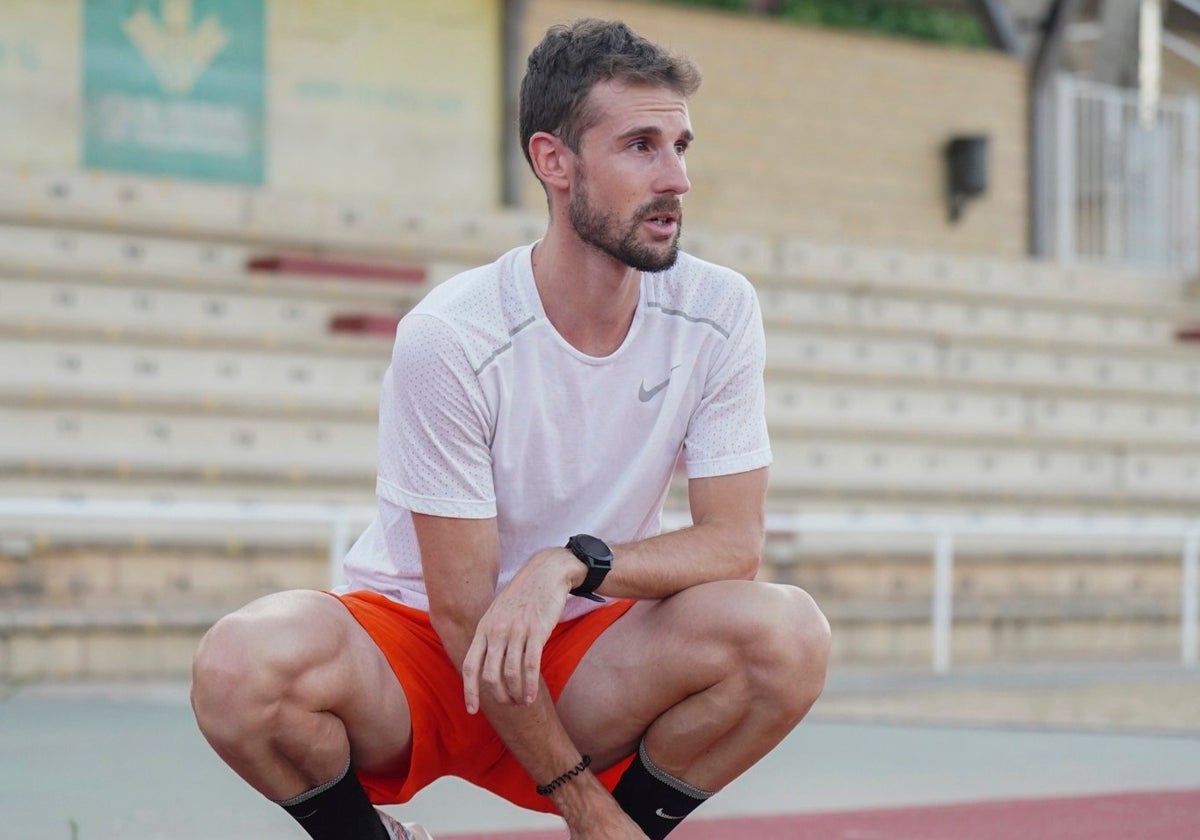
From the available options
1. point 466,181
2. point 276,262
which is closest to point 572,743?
point 276,262

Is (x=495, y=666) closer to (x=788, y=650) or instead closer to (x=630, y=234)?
(x=788, y=650)

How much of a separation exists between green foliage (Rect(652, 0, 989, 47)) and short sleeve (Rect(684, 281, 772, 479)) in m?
9.33

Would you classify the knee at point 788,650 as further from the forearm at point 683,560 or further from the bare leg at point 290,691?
the bare leg at point 290,691

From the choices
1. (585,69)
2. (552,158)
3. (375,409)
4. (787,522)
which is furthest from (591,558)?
(375,409)

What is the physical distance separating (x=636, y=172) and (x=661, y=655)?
2.42 feet

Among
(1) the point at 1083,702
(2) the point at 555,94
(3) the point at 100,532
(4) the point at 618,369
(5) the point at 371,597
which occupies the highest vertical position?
(2) the point at 555,94

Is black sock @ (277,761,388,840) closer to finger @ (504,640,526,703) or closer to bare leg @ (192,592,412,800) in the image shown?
bare leg @ (192,592,412,800)

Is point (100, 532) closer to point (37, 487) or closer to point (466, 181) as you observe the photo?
point (37, 487)

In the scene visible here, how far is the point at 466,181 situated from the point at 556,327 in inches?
312

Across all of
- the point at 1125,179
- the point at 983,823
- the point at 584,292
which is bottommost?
the point at 983,823

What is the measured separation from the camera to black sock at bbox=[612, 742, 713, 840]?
9.32 ft

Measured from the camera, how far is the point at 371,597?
2.91 m

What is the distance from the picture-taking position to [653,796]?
284 centimetres

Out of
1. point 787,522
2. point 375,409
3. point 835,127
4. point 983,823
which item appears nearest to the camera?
point 983,823
